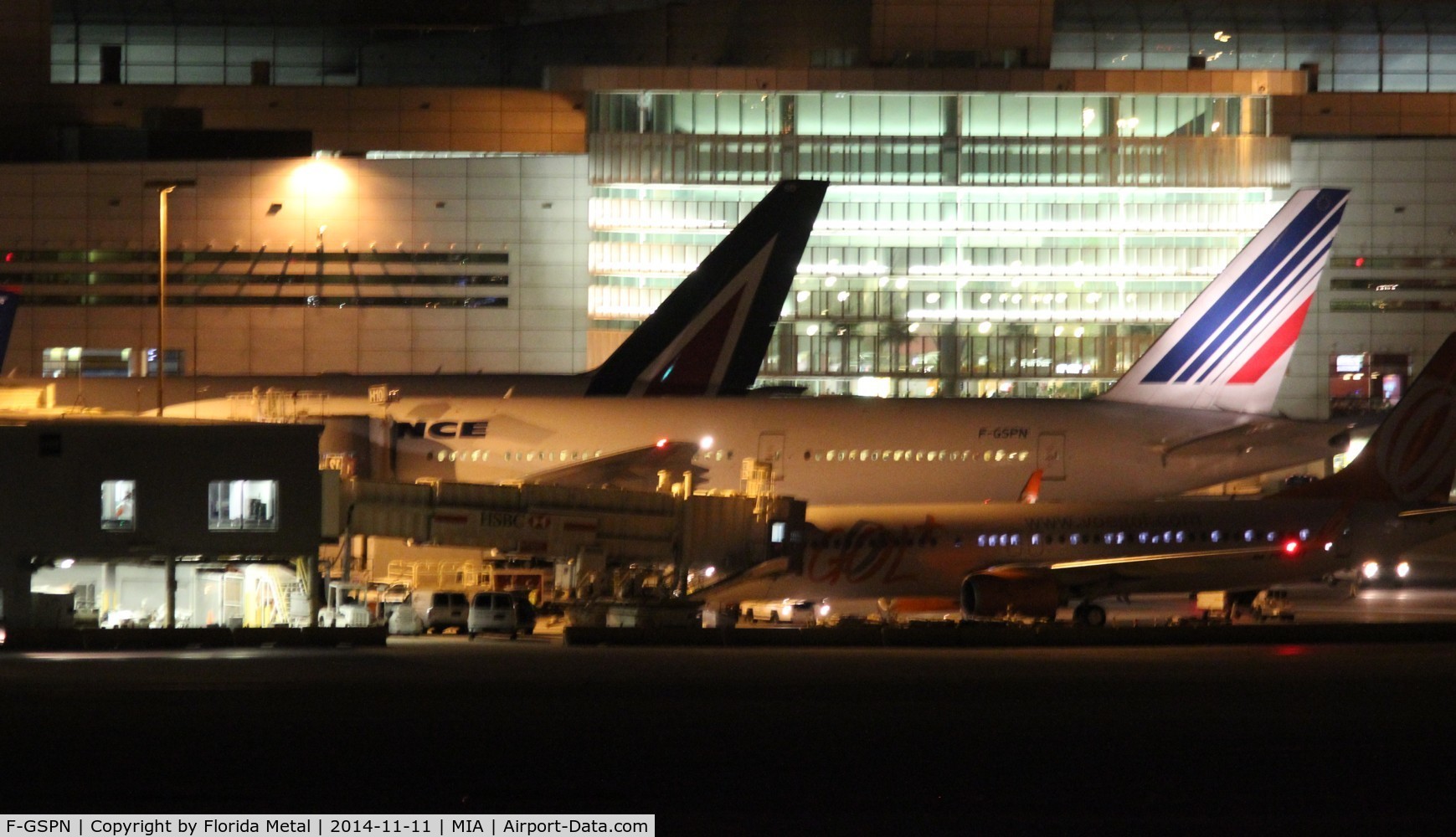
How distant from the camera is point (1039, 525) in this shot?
45781 mm

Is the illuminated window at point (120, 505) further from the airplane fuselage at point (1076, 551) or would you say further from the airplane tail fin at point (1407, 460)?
the airplane tail fin at point (1407, 460)

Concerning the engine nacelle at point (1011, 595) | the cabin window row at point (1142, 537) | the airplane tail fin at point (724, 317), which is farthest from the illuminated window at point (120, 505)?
the cabin window row at point (1142, 537)

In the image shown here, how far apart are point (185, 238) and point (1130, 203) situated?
4209 cm

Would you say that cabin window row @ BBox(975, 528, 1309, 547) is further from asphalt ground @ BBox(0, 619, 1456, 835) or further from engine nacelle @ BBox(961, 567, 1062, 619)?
asphalt ground @ BBox(0, 619, 1456, 835)

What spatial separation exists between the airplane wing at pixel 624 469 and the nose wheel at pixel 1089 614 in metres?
12.9

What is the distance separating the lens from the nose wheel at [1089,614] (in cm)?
4394

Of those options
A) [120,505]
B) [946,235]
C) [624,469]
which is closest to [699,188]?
[946,235]

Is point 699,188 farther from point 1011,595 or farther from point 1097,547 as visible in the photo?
point 1011,595

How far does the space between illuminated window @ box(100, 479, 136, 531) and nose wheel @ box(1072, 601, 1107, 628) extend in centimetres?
2178

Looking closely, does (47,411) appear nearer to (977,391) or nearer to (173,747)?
(173,747)

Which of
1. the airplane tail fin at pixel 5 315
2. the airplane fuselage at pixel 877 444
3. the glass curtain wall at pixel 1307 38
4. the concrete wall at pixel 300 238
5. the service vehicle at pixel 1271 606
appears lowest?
the service vehicle at pixel 1271 606

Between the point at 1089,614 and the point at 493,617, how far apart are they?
47.2 feet

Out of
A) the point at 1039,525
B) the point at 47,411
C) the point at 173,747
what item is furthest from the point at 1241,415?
the point at 173,747

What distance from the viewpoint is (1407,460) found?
4719 cm
